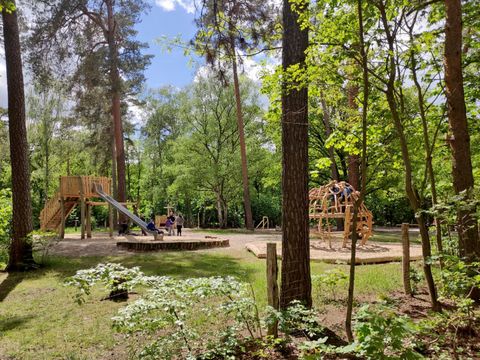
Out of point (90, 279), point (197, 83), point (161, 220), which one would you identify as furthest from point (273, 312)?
point (197, 83)

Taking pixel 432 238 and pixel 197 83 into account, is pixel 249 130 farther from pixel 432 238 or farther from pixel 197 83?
pixel 432 238

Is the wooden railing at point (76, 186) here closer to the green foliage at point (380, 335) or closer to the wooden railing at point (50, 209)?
the wooden railing at point (50, 209)

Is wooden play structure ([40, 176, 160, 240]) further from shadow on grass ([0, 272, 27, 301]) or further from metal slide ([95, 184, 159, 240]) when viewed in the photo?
shadow on grass ([0, 272, 27, 301])

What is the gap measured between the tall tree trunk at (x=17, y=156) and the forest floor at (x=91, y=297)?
0.67m

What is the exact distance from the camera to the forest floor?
14.7ft

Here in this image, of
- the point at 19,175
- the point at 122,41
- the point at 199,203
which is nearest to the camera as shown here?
the point at 19,175

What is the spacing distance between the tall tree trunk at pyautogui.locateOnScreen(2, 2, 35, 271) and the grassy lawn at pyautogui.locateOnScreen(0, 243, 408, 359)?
742mm

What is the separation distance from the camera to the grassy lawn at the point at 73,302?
177 inches

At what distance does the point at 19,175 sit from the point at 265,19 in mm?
7106

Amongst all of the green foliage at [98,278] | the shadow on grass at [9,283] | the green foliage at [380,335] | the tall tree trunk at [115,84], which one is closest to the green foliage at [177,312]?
the green foliage at [98,278]

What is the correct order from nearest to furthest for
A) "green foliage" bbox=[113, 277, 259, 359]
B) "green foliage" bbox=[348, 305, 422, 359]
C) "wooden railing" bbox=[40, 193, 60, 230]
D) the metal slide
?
"green foliage" bbox=[348, 305, 422, 359] → "green foliage" bbox=[113, 277, 259, 359] → the metal slide → "wooden railing" bbox=[40, 193, 60, 230]

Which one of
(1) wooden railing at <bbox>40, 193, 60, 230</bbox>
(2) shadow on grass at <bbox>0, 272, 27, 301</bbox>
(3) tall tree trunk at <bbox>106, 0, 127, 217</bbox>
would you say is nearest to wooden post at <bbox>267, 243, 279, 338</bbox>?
(2) shadow on grass at <bbox>0, 272, 27, 301</bbox>

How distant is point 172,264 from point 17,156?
4.65 metres

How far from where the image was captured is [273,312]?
3.61 metres
